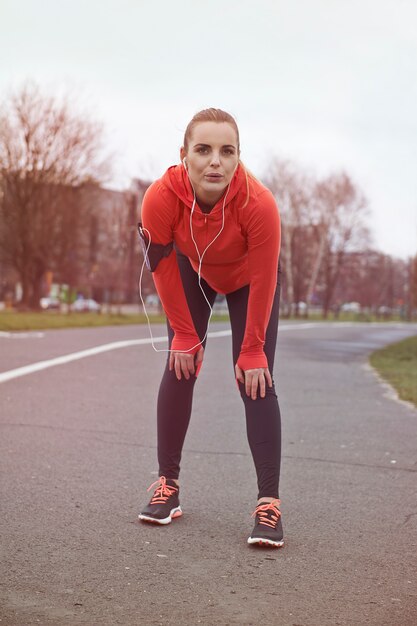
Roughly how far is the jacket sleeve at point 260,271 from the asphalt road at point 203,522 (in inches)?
28.2

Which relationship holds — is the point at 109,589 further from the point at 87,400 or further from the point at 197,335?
the point at 87,400

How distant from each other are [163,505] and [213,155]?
Answer: 142cm

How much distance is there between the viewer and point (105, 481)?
4.48m

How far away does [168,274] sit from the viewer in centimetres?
364

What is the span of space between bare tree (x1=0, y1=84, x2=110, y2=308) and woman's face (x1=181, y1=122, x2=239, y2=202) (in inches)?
1588

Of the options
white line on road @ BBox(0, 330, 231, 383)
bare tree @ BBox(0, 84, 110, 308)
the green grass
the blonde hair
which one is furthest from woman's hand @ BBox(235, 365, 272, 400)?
bare tree @ BBox(0, 84, 110, 308)

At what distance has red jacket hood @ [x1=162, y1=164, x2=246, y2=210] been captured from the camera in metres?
3.43

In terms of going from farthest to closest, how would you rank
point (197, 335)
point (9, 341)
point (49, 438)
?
1. point (9, 341)
2. point (49, 438)
3. point (197, 335)

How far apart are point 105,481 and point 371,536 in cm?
148

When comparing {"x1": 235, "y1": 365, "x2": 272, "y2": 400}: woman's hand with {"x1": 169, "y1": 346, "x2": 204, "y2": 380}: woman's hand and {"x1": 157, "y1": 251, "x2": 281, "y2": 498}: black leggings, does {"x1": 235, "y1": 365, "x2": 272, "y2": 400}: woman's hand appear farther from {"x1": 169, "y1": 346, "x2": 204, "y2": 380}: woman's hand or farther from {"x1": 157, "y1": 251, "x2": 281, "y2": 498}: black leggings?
{"x1": 169, "y1": 346, "x2": 204, "y2": 380}: woman's hand

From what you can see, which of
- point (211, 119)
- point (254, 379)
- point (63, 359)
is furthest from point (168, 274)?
point (63, 359)

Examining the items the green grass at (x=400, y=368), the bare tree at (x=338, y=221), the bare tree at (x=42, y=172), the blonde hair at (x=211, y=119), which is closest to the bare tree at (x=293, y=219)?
the bare tree at (x=338, y=221)

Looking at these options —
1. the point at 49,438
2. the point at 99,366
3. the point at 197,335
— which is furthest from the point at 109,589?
the point at 99,366

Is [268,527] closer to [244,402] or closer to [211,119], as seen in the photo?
[244,402]
